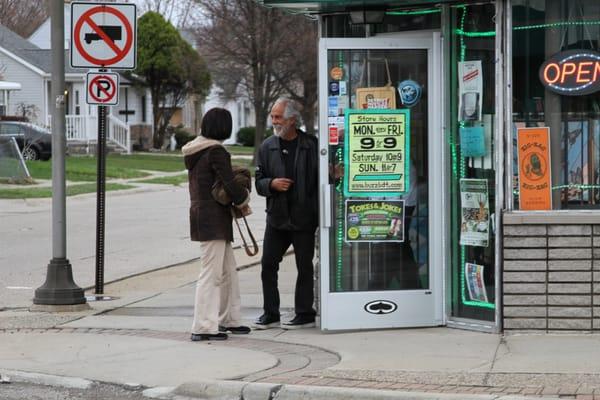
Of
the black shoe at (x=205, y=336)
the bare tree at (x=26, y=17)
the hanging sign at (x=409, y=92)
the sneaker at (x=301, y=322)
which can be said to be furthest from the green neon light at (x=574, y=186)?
the bare tree at (x=26, y=17)

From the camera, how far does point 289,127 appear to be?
903cm

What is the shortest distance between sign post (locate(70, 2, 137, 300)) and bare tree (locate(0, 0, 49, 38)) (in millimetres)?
43268

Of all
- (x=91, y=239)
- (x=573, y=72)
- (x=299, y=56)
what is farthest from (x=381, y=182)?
(x=299, y=56)

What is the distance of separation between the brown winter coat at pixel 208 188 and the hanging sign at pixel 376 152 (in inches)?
34.3

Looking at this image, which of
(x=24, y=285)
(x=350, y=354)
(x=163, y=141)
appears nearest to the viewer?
(x=350, y=354)

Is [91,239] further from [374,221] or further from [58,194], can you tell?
[374,221]

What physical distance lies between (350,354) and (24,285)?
598 cm

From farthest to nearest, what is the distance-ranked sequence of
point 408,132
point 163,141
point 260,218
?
point 163,141 < point 260,218 < point 408,132

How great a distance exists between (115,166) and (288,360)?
32872 mm

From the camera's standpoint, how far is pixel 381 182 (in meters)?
8.77

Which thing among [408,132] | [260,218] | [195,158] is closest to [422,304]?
[408,132]

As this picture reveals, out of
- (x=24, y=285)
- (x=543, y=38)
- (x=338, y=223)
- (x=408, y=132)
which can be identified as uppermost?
(x=543, y=38)

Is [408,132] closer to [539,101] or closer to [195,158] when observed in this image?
[539,101]

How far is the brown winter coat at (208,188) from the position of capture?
28.5 feet
